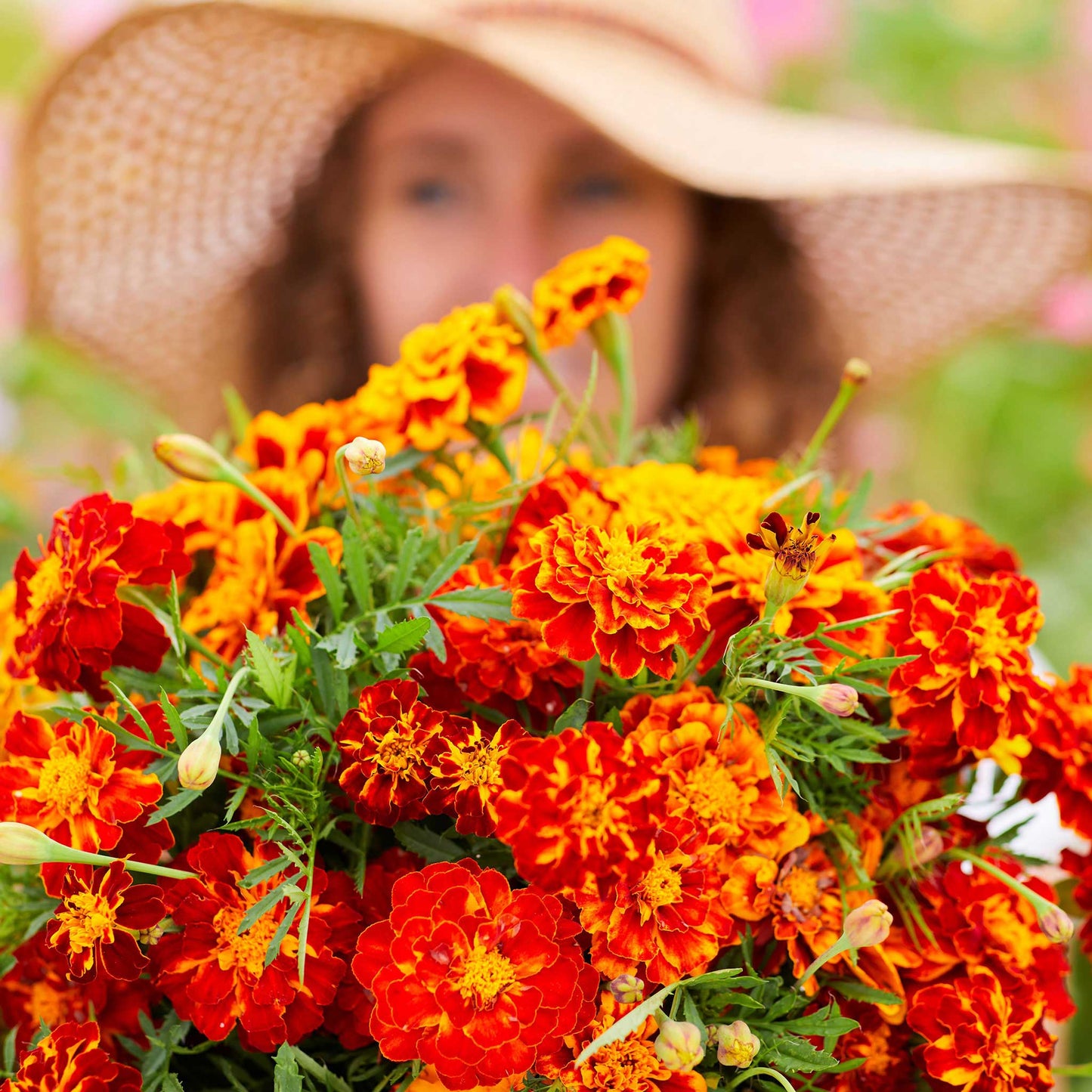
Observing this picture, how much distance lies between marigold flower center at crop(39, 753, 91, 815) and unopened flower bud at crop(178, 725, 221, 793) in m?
0.04

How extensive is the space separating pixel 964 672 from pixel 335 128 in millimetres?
871

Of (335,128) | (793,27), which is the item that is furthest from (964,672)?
(793,27)

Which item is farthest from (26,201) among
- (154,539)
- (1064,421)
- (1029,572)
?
(1064,421)

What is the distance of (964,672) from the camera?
10.7 inches

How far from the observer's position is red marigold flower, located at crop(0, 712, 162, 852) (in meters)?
0.26

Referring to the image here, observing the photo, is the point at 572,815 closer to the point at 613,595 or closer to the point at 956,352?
the point at 613,595

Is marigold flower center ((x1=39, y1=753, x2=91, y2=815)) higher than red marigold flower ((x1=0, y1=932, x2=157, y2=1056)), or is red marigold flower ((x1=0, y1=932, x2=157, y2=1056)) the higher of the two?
marigold flower center ((x1=39, y1=753, x2=91, y2=815))

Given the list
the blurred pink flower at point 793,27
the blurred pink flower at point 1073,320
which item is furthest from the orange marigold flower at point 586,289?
the blurred pink flower at point 793,27

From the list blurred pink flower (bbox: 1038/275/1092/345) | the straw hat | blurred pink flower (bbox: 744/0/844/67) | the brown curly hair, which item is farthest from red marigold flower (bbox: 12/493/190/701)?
blurred pink flower (bbox: 744/0/844/67)

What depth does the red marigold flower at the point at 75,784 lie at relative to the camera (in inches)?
10.1

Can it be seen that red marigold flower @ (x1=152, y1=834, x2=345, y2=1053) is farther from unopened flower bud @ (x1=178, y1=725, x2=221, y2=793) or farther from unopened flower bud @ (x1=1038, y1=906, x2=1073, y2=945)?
unopened flower bud @ (x1=1038, y1=906, x2=1073, y2=945)

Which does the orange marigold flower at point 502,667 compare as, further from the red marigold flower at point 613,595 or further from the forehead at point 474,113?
the forehead at point 474,113

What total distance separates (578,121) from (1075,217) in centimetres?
43

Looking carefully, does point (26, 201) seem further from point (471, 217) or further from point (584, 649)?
point (584, 649)
